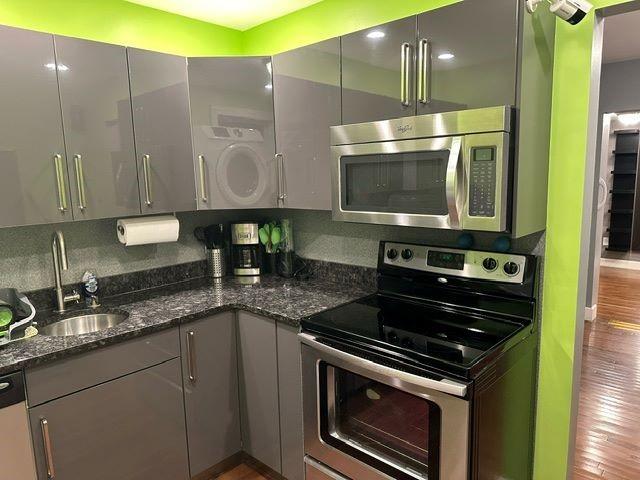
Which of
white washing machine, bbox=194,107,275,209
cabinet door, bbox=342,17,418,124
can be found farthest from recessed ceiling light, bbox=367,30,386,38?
white washing machine, bbox=194,107,275,209

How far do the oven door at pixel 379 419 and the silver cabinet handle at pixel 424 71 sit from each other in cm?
99

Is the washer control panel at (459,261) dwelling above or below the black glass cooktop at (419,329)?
above

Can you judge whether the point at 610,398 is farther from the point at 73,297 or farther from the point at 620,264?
the point at 620,264

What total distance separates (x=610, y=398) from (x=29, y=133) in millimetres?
3561

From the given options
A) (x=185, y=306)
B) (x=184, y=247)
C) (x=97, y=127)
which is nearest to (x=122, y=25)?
(x=97, y=127)

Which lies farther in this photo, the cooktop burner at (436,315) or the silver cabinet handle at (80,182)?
the silver cabinet handle at (80,182)

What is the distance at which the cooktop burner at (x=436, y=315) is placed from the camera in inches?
58.5

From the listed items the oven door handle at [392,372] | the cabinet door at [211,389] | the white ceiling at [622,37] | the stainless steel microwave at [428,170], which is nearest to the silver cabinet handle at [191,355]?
the cabinet door at [211,389]

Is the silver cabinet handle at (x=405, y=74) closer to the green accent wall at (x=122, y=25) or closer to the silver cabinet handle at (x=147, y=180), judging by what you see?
the silver cabinet handle at (x=147, y=180)

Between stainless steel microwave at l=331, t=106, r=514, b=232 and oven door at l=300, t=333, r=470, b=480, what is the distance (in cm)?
56

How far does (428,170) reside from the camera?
161cm

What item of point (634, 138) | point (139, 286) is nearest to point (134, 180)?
point (139, 286)

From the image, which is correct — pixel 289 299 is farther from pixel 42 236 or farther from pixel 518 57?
pixel 518 57

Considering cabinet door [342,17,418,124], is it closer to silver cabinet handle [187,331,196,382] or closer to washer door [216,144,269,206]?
washer door [216,144,269,206]
